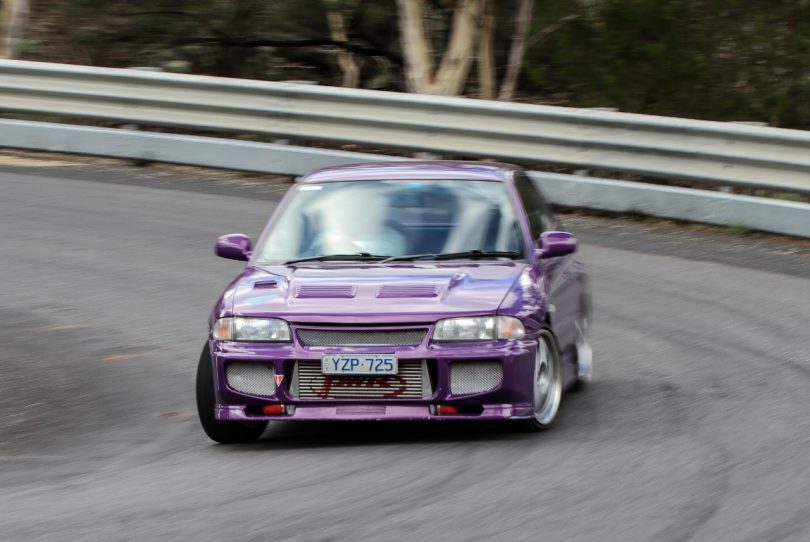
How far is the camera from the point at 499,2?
20125 mm

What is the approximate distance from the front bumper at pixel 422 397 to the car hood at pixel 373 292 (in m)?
0.15

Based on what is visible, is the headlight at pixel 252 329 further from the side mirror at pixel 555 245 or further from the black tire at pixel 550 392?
the side mirror at pixel 555 245

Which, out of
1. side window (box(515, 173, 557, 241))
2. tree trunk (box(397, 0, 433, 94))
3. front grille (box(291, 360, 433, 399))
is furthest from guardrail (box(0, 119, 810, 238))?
front grille (box(291, 360, 433, 399))

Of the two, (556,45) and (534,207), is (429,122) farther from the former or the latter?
(534,207)

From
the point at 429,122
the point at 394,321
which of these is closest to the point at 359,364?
the point at 394,321

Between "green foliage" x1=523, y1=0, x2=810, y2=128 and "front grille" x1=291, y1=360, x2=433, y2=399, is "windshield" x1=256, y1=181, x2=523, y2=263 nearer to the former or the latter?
"front grille" x1=291, y1=360, x2=433, y2=399

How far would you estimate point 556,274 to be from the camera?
8.48 meters

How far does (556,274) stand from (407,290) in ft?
4.37

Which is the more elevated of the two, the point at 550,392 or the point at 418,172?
the point at 418,172

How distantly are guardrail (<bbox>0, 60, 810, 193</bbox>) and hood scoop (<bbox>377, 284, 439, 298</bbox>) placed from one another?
24.1 ft

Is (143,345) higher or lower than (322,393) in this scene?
lower

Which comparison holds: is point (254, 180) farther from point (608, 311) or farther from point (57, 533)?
point (57, 533)

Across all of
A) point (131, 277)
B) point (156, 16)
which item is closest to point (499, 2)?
point (156, 16)

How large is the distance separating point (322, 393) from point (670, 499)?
1.94 metres
